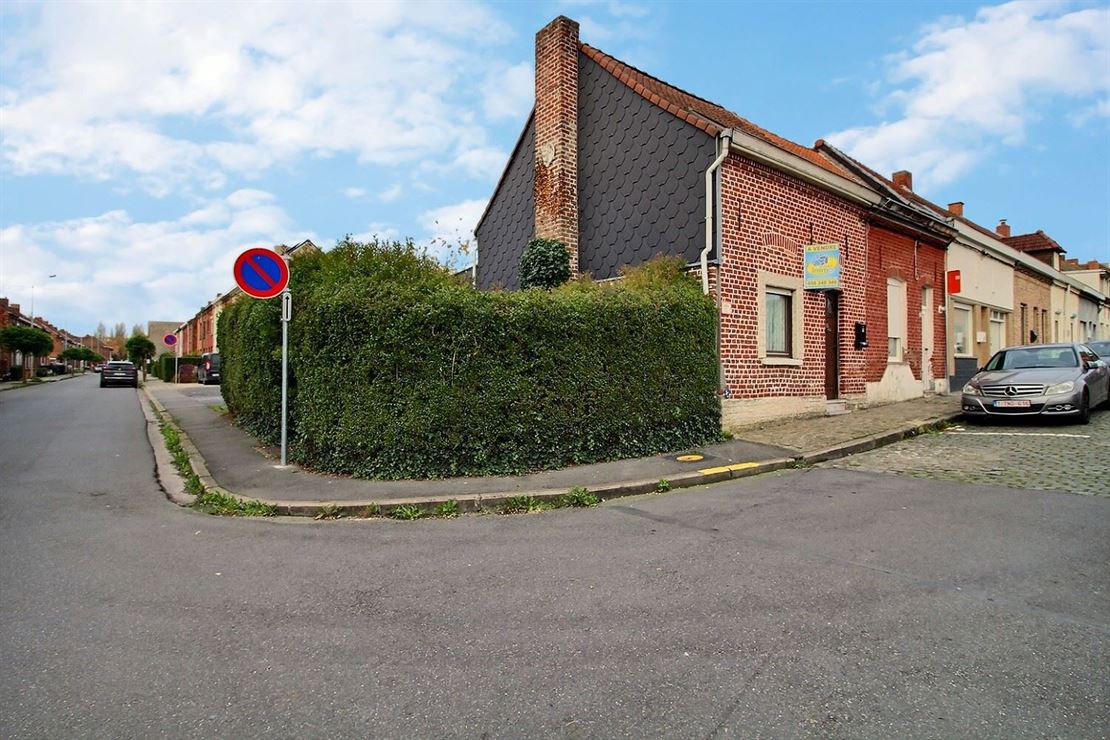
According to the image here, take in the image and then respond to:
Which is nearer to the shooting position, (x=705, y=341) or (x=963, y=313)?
(x=705, y=341)

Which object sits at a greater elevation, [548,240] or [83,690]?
[548,240]

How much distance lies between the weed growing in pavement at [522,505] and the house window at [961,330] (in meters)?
17.0

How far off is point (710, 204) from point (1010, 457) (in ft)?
18.4

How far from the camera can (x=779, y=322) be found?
11906 mm

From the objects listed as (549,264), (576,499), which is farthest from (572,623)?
(549,264)

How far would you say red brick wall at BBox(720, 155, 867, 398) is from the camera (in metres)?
10.6

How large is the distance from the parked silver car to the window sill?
348 centimetres

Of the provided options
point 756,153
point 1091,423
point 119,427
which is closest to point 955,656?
point 756,153

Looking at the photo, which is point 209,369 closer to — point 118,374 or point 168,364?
point 118,374

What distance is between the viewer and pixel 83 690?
2941mm

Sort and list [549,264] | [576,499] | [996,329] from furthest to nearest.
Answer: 1. [996,329]
2. [549,264]
3. [576,499]

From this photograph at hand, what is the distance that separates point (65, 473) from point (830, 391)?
42.7 feet

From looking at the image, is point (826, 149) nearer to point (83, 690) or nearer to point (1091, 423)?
point (1091, 423)

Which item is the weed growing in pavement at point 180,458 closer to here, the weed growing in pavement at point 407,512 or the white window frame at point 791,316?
the weed growing in pavement at point 407,512
